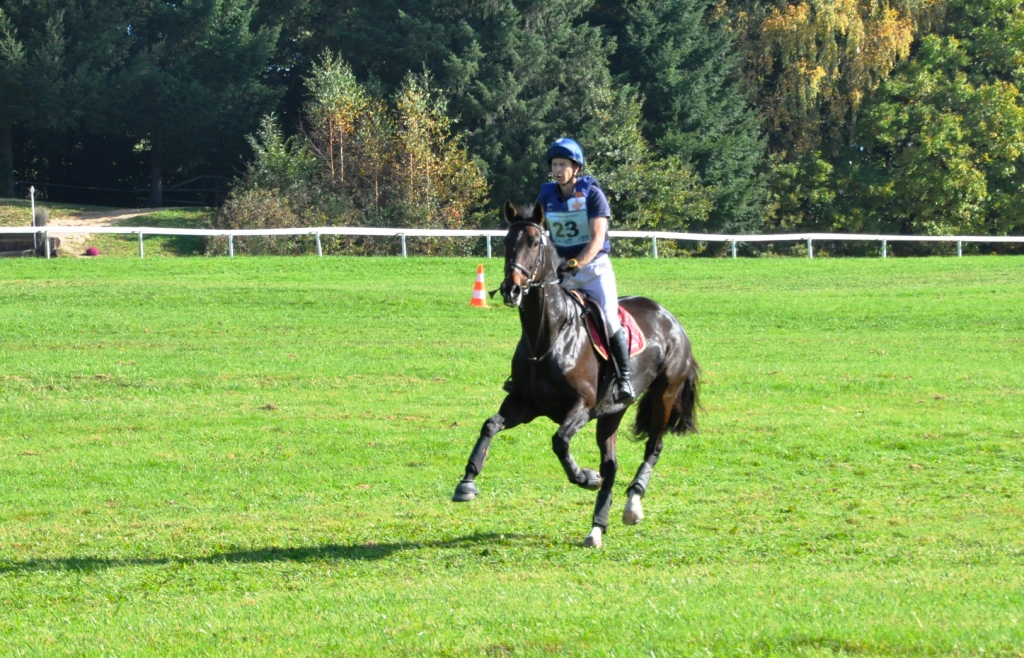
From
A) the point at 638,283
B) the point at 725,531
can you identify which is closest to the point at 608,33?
the point at 638,283

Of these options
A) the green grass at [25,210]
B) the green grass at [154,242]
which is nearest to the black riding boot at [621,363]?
the green grass at [154,242]

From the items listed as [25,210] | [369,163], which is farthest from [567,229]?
[25,210]

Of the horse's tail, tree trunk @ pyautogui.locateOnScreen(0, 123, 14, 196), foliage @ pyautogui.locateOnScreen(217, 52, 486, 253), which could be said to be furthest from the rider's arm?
tree trunk @ pyautogui.locateOnScreen(0, 123, 14, 196)

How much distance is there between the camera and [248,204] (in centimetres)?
4456

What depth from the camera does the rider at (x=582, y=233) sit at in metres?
9.93

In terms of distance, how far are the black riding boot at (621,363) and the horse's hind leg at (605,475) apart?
278 millimetres

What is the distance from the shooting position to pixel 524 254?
365 inches

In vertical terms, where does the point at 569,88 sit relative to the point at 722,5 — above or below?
below

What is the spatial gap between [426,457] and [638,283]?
1968 cm

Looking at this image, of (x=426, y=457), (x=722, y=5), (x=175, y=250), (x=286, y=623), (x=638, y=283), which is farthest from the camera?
(x=722, y=5)

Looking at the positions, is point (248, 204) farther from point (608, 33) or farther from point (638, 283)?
point (608, 33)

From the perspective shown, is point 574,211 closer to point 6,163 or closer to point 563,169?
point 563,169

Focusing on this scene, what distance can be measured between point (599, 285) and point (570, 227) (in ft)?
2.01

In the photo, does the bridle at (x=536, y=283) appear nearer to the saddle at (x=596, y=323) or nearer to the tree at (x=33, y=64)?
the saddle at (x=596, y=323)
